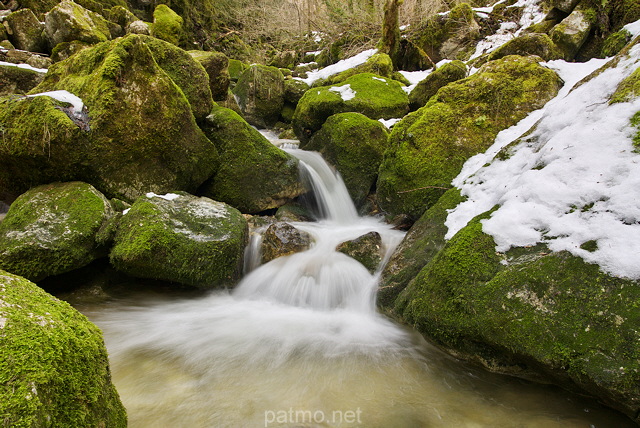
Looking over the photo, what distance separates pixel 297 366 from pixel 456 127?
4.31 meters

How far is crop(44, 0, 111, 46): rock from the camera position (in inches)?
435

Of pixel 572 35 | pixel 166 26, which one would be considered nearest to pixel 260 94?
pixel 166 26

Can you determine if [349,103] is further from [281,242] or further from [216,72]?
[281,242]

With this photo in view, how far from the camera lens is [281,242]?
5531 mm

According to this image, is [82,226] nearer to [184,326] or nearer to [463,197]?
[184,326]

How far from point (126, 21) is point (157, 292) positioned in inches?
644

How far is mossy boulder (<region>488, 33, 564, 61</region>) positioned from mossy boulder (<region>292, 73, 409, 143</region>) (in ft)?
9.03

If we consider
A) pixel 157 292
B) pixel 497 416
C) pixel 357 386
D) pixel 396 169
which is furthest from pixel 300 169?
pixel 497 416

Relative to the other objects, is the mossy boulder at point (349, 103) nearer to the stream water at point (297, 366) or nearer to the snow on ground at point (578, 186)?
the stream water at point (297, 366)

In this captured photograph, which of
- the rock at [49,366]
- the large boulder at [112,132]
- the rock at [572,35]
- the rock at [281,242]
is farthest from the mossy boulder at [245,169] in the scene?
the rock at [572,35]

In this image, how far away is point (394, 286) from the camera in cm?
408

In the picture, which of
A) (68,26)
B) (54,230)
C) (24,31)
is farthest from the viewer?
(24,31)

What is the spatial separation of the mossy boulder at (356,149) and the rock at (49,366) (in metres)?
6.68

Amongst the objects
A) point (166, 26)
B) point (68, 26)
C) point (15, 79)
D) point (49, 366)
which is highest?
point (166, 26)
